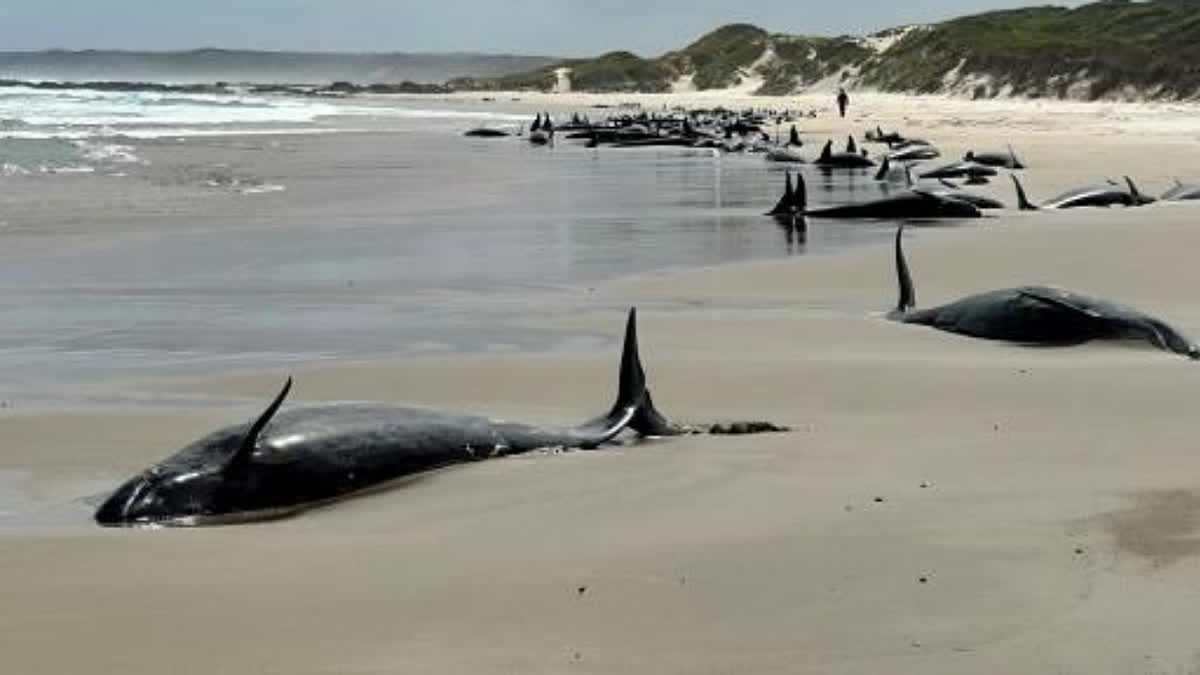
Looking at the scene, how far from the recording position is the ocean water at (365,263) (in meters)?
8.59

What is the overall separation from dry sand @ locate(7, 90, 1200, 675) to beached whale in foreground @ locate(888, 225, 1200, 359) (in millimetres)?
157

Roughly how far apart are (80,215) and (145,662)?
1335 cm

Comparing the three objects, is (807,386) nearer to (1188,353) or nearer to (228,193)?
(1188,353)

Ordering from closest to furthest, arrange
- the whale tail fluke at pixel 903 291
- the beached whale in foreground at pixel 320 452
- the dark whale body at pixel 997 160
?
the beached whale in foreground at pixel 320 452 → the whale tail fluke at pixel 903 291 → the dark whale body at pixel 997 160

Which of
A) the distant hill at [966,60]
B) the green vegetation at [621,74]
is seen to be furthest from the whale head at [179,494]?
the green vegetation at [621,74]

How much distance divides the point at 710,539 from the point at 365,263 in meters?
8.27

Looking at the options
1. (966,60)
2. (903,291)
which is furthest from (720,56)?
(903,291)

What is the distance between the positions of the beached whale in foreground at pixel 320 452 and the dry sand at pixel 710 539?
15 centimetres

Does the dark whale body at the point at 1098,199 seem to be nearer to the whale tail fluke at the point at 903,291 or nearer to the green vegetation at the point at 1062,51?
the whale tail fluke at the point at 903,291

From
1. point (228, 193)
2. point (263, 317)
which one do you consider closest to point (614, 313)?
point (263, 317)

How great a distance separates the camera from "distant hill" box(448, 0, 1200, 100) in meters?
51.3

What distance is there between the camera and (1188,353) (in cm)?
791

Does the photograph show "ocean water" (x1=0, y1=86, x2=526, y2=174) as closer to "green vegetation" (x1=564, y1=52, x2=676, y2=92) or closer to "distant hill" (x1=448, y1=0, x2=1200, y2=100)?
"distant hill" (x1=448, y1=0, x2=1200, y2=100)

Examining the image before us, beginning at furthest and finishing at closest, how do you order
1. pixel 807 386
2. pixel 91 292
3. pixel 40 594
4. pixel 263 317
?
1. pixel 91 292
2. pixel 263 317
3. pixel 807 386
4. pixel 40 594
